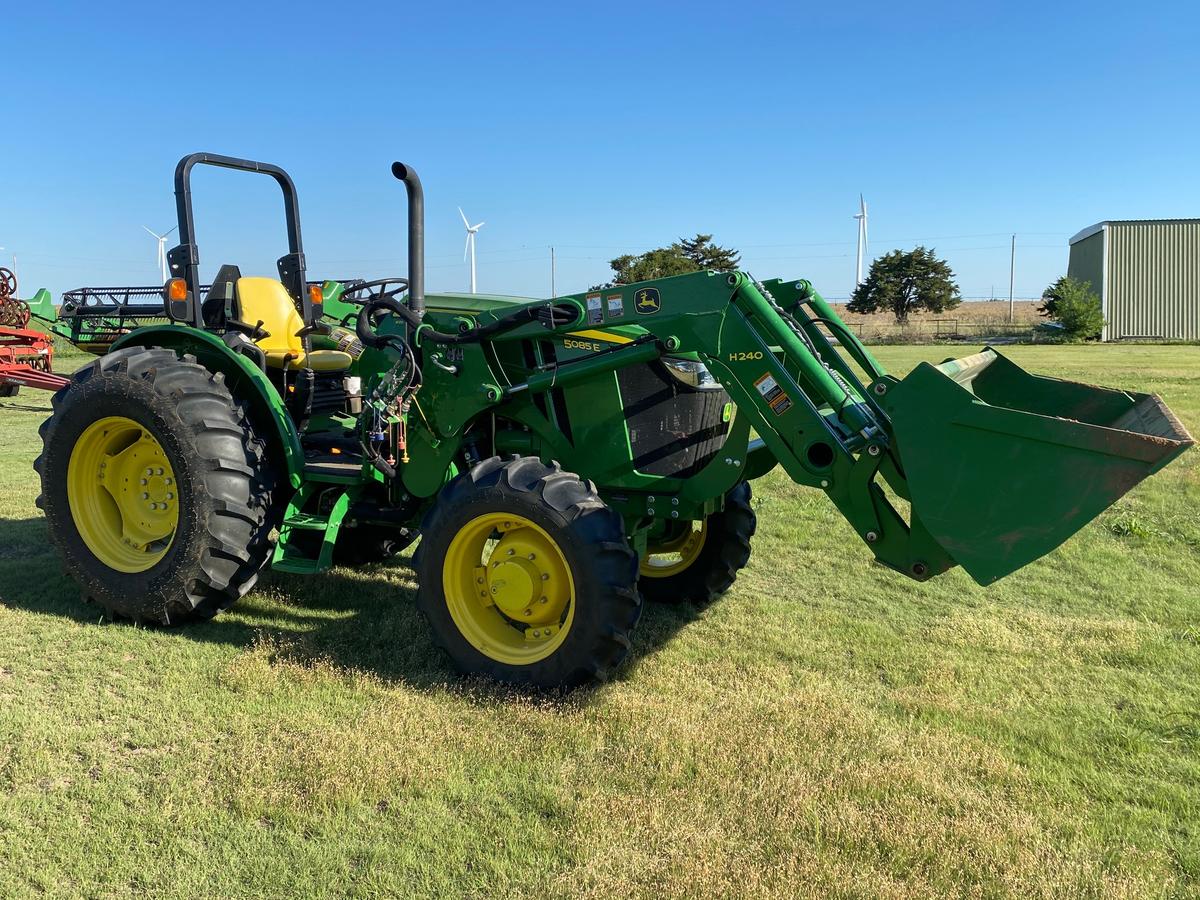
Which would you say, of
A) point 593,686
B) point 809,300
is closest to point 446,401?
point 593,686

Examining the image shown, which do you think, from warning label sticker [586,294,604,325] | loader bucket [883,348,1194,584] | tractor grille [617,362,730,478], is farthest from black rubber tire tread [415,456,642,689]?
loader bucket [883,348,1194,584]

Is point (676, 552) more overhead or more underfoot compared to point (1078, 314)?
more underfoot

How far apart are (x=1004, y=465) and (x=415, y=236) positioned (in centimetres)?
300

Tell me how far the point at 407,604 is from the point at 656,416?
76.3 inches

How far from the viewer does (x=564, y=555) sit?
4074mm

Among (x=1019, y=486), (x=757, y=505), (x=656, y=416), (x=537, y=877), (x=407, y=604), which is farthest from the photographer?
(x=757, y=505)

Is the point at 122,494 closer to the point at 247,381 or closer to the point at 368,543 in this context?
the point at 247,381

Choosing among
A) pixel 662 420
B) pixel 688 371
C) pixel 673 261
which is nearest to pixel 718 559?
pixel 662 420

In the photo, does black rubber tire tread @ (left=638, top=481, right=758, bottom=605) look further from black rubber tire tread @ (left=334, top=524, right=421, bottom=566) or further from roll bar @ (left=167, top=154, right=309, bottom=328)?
roll bar @ (left=167, top=154, right=309, bottom=328)

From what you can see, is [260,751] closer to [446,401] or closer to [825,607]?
[446,401]

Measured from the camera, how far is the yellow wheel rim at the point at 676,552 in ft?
18.3

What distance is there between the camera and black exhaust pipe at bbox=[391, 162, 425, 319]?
15.5 ft

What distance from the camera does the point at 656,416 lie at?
477cm

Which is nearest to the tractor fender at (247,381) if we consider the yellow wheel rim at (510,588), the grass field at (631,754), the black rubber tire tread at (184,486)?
the black rubber tire tread at (184,486)
